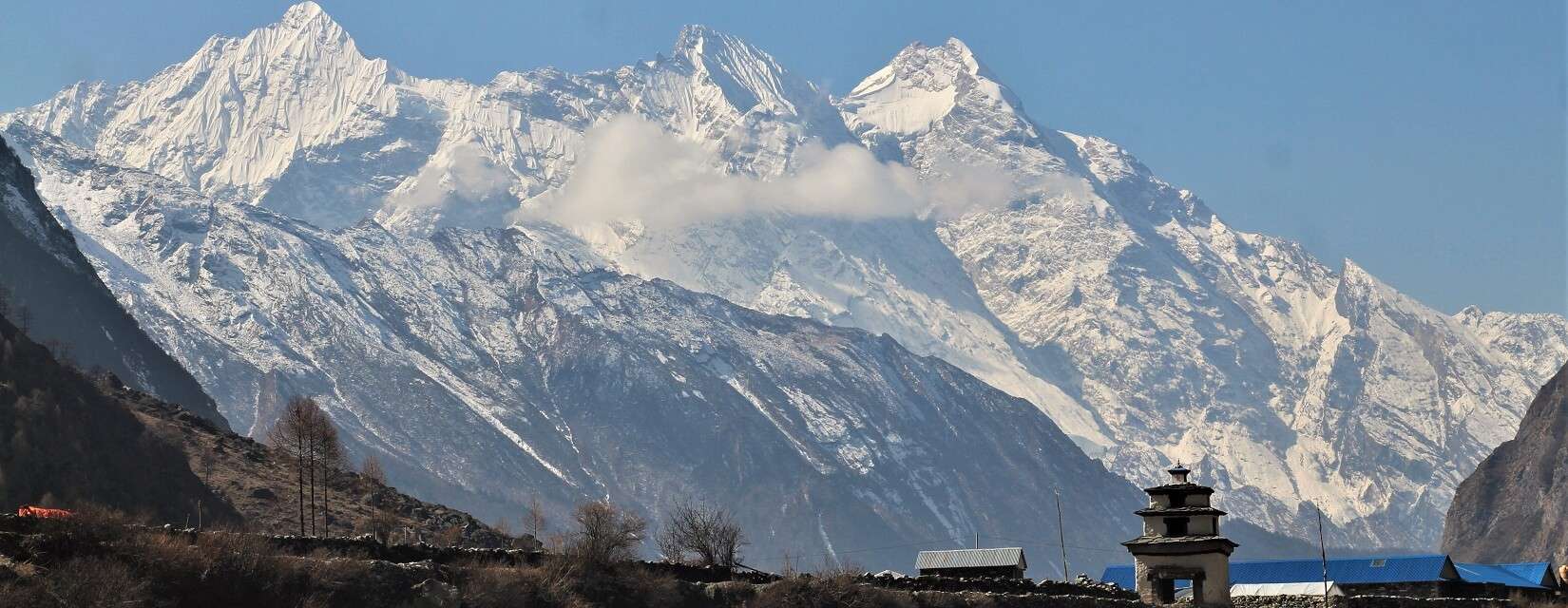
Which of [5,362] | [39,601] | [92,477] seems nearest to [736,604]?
[39,601]

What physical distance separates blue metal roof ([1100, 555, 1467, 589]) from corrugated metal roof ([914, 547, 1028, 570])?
7.88 meters

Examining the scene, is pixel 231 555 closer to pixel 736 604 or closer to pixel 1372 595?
pixel 736 604

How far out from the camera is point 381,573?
289ft

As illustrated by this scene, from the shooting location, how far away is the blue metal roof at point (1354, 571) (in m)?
126

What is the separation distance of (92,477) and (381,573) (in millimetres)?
89004

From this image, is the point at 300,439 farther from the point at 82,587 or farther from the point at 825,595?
the point at 82,587

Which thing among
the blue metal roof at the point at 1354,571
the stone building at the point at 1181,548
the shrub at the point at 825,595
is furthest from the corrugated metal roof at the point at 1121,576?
the shrub at the point at 825,595

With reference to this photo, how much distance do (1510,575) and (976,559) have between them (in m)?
38.7

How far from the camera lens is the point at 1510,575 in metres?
139

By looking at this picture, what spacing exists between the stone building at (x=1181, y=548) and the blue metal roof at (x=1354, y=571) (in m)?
17.5

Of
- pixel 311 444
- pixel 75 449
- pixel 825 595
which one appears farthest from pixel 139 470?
pixel 825 595

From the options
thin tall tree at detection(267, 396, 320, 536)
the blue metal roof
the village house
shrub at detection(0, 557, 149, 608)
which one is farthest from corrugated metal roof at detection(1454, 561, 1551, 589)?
shrub at detection(0, 557, 149, 608)

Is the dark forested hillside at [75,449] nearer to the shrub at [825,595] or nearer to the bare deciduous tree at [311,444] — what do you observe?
the bare deciduous tree at [311,444]

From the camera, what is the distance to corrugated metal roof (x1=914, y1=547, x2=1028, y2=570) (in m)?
124
